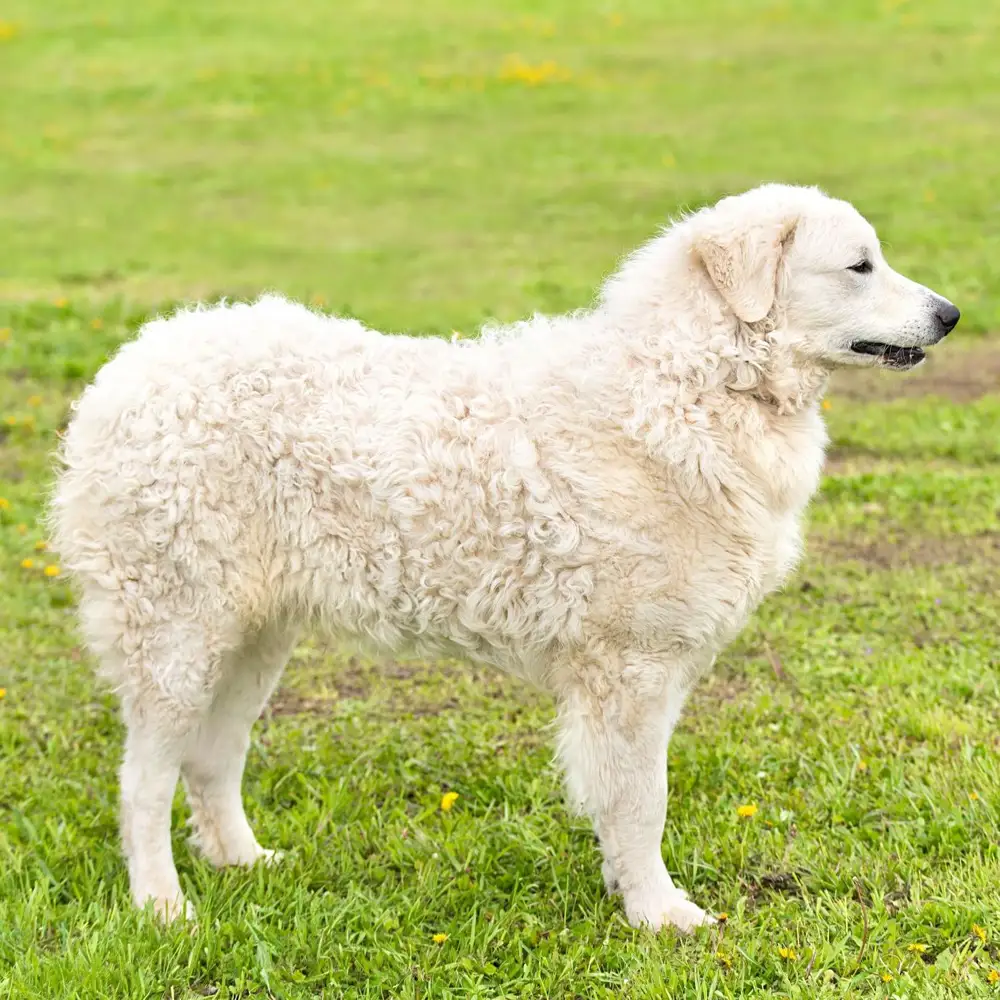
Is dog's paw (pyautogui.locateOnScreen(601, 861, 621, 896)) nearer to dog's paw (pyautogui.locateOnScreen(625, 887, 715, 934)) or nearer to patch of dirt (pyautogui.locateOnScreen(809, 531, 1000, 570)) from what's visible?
dog's paw (pyautogui.locateOnScreen(625, 887, 715, 934))

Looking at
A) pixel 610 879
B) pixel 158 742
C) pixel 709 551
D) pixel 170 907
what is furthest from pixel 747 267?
pixel 170 907

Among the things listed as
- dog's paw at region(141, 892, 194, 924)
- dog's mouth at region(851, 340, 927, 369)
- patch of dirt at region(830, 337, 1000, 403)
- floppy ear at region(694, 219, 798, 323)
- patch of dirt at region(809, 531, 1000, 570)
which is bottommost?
patch of dirt at region(830, 337, 1000, 403)

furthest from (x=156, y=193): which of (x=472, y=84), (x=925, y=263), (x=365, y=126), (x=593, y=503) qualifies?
(x=593, y=503)

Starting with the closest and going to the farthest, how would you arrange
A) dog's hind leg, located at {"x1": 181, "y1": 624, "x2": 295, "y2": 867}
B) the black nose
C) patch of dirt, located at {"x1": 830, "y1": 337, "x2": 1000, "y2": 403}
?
the black nose, dog's hind leg, located at {"x1": 181, "y1": 624, "x2": 295, "y2": 867}, patch of dirt, located at {"x1": 830, "y1": 337, "x2": 1000, "y2": 403}

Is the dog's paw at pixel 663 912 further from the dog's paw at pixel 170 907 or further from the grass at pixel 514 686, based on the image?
the dog's paw at pixel 170 907

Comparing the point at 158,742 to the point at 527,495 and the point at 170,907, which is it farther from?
the point at 527,495

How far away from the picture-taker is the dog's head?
415cm

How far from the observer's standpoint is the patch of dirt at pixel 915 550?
6.89 meters

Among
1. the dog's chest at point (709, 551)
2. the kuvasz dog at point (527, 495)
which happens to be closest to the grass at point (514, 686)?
the kuvasz dog at point (527, 495)

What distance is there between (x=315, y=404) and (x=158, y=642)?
34.3 inches

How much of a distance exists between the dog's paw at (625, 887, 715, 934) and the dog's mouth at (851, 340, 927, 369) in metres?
1.77

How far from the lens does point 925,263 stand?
11695 mm

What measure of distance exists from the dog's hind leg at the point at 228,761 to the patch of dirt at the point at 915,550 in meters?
3.39

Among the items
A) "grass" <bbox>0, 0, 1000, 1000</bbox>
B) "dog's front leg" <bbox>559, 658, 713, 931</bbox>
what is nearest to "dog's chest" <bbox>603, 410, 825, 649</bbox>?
"dog's front leg" <bbox>559, 658, 713, 931</bbox>
